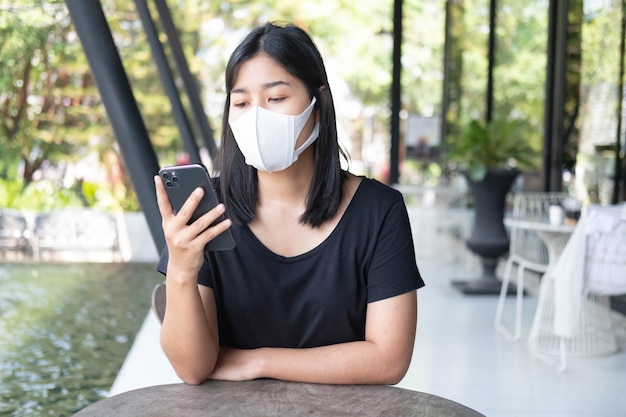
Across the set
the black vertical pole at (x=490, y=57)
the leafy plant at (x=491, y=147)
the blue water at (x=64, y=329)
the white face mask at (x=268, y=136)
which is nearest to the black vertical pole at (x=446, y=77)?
the black vertical pole at (x=490, y=57)

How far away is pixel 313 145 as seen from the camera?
1.48 m

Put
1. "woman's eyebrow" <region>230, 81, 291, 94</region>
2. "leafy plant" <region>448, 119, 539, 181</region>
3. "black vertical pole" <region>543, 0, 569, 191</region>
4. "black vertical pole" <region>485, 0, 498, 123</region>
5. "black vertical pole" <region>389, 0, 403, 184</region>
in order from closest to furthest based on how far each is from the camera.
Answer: "woman's eyebrow" <region>230, 81, 291, 94</region> → "leafy plant" <region>448, 119, 539, 181</region> → "black vertical pole" <region>543, 0, 569, 191</region> → "black vertical pole" <region>389, 0, 403, 184</region> → "black vertical pole" <region>485, 0, 498, 123</region>

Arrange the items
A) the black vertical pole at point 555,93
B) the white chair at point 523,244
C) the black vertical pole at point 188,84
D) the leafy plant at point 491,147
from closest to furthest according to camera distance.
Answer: the white chair at point 523,244 → the leafy plant at point 491,147 → the black vertical pole at point 188,84 → the black vertical pole at point 555,93

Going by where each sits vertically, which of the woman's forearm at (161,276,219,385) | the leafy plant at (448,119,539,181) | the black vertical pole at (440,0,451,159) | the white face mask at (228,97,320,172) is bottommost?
the woman's forearm at (161,276,219,385)

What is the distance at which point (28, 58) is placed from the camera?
452cm

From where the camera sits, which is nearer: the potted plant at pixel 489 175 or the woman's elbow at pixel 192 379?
the woman's elbow at pixel 192 379

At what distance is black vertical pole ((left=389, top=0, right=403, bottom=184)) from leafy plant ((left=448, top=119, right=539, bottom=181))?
8.28 feet

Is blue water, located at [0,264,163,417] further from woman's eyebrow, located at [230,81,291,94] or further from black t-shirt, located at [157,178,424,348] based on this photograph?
woman's eyebrow, located at [230,81,291,94]

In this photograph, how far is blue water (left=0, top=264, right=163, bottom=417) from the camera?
11.3ft

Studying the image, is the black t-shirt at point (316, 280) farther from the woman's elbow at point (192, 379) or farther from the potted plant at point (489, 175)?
the potted plant at point (489, 175)

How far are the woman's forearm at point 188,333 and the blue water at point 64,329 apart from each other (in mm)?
2014

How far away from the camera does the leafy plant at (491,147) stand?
543cm

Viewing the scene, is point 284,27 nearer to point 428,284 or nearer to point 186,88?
point 186,88

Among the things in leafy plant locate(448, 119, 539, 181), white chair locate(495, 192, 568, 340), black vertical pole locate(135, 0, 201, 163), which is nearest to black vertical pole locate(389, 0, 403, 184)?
white chair locate(495, 192, 568, 340)
